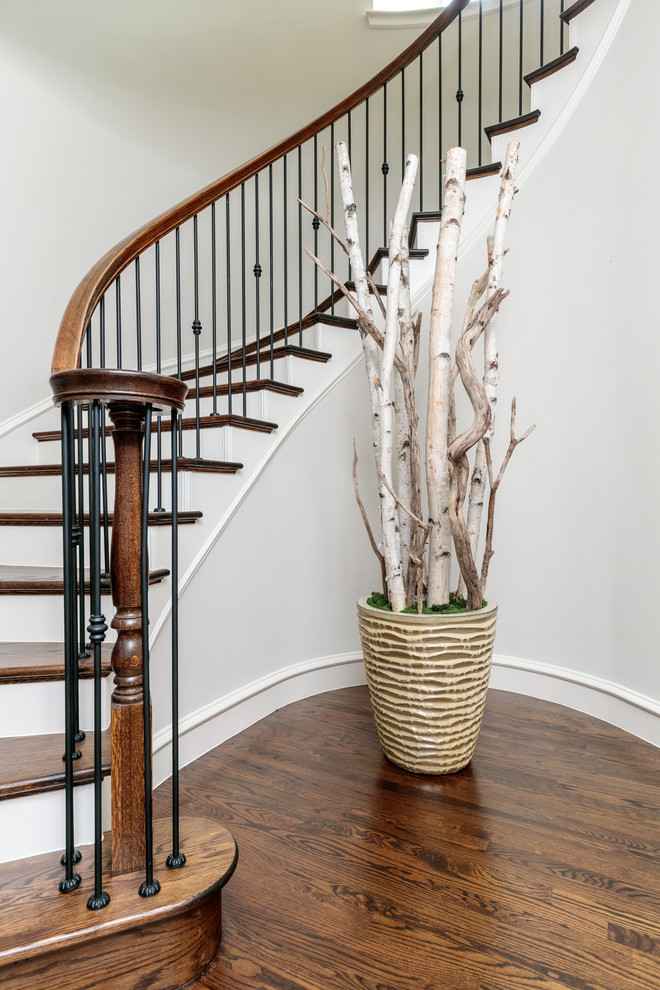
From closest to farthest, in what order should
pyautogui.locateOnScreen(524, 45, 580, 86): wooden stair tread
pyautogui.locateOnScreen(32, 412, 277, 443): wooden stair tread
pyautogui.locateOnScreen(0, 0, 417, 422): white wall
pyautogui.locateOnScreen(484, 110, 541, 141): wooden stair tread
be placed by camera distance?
pyautogui.locateOnScreen(32, 412, 277, 443): wooden stair tread
pyautogui.locateOnScreen(524, 45, 580, 86): wooden stair tread
pyautogui.locateOnScreen(484, 110, 541, 141): wooden stair tread
pyautogui.locateOnScreen(0, 0, 417, 422): white wall

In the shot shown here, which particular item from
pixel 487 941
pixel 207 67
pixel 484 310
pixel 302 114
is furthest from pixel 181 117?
pixel 487 941

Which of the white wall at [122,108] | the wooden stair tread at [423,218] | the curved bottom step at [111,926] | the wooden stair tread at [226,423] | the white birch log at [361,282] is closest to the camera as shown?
the curved bottom step at [111,926]

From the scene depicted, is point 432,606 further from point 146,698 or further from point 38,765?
point 38,765

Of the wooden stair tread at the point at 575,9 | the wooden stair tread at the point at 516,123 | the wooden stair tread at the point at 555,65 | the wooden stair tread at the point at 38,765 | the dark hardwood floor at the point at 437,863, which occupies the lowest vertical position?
the dark hardwood floor at the point at 437,863

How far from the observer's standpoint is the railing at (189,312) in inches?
39.3

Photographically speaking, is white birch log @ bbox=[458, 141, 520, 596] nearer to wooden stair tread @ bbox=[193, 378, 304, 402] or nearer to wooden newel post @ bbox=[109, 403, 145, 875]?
wooden stair tread @ bbox=[193, 378, 304, 402]

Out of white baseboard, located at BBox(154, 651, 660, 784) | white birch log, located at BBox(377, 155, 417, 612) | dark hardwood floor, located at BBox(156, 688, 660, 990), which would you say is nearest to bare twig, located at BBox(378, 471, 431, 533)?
white birch log, located at BBox(377, 155, 417, 612)

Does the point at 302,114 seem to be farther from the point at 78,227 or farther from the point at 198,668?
the point at 198,668

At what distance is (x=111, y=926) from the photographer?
2.95 feet

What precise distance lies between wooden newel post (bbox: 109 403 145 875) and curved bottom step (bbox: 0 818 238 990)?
7cm

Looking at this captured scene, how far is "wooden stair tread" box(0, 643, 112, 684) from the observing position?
122cm

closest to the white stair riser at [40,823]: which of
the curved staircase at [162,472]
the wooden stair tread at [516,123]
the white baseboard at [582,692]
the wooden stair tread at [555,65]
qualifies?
the curved staircase at [162,472]

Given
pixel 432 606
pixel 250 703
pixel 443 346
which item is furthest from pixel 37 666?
pixel 443 346

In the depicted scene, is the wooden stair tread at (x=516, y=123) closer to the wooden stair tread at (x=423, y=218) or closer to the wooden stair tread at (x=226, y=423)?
the wooden stair tread at (x=423, y=218)
